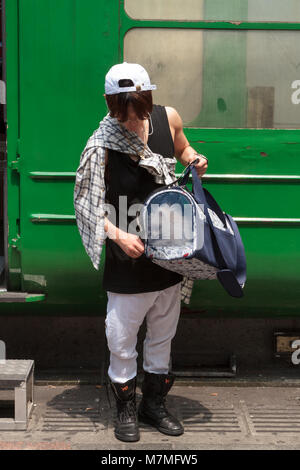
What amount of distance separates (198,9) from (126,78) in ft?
2.79

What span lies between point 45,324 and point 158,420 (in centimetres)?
102

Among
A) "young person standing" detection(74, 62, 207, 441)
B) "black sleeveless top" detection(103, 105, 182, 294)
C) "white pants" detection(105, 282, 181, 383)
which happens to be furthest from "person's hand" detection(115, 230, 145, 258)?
"white pants" detection(105, 282, 181, 383)

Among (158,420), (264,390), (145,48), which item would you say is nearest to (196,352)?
(264,390)

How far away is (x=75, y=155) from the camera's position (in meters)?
3.27

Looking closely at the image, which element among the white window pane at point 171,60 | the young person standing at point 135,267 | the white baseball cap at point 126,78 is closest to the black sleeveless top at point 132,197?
the young person standing at point 135,267

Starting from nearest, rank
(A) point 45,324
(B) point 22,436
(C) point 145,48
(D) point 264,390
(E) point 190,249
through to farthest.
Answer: (E) point 190,249
(B) point 22,436
(C) point 145,48
(D) point 264,390
(A) point 45,324

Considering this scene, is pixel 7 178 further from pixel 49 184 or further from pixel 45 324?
pixel 45 324

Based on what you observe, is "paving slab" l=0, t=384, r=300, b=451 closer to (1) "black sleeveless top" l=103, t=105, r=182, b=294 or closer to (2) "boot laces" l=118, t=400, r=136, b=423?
(2) "boot laces" l=118, t=400, r=136, b=423

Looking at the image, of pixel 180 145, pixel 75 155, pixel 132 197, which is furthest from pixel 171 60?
pixel 132 197

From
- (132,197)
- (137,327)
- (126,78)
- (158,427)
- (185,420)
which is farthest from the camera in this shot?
(185,420)

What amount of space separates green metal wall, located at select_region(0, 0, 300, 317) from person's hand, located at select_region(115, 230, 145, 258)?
0.67m

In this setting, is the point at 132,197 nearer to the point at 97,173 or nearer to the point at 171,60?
the point at 97,173

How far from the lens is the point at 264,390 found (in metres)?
3.49

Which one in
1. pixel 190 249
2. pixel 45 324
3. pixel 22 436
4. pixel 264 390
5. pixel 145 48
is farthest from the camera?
pixel 45 324
